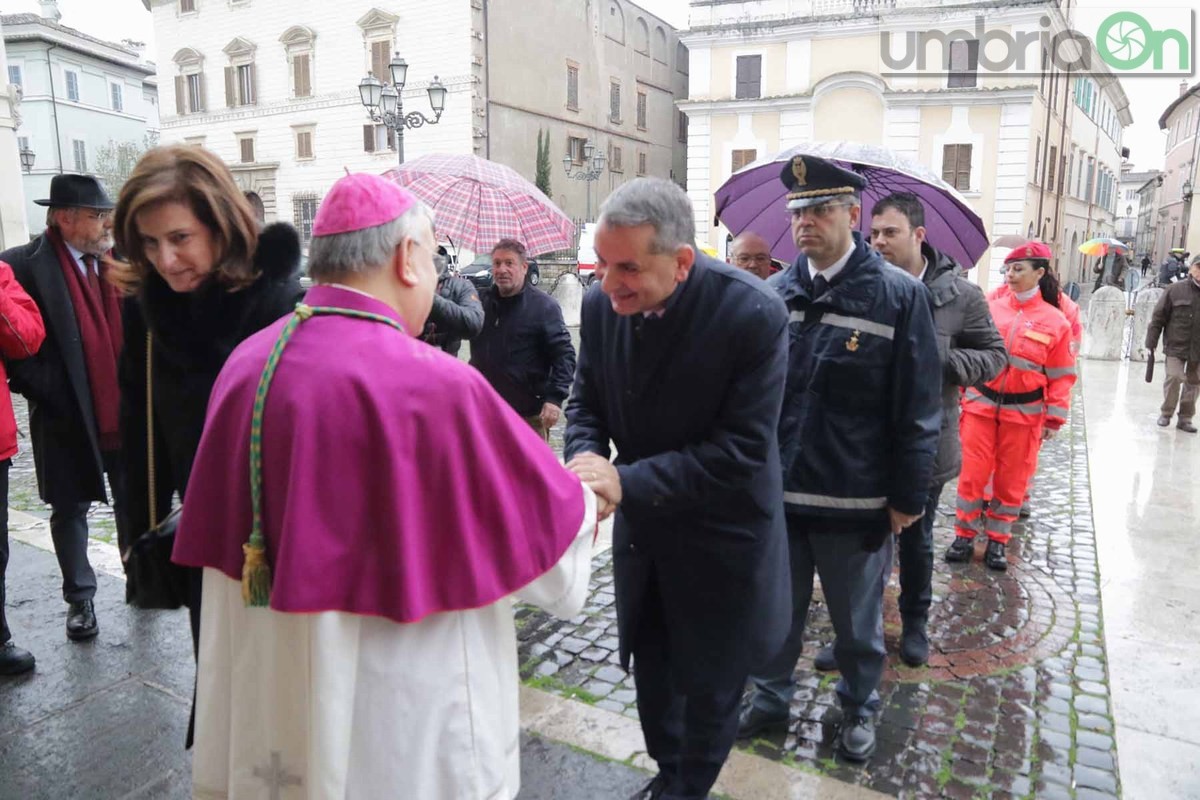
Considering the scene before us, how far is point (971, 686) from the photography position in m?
3.74

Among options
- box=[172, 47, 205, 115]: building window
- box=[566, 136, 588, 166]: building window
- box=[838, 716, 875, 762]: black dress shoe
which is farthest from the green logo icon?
box=[172, 47, 205, 115]: building window

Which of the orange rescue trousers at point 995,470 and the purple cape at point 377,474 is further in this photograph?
the orange rescue trousers at point 995,470

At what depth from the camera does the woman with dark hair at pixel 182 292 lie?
226cm

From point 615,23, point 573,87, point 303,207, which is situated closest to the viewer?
point 303,207

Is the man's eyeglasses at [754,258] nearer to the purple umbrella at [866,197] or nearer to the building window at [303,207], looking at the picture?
the purple umbrella at [866,197]

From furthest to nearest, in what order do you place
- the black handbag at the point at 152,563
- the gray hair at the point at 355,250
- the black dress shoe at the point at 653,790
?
the black dress shoe at the point at 653,790
the black handbag at the point at 152,563
the gray hair at the point at 355,250

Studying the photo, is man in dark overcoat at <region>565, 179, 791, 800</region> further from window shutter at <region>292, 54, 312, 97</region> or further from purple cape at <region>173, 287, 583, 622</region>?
window shutter at <region>292, 54, 312, 97</region>

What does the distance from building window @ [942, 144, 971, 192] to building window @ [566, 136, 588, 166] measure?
49.5ft

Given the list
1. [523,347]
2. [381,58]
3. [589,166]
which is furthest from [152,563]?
[381,58]

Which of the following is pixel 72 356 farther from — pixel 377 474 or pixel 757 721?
pixel 757 721

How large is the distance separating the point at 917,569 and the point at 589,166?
105 ft

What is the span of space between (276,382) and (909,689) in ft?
10.4

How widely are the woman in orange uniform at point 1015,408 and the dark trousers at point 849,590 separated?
2337mm

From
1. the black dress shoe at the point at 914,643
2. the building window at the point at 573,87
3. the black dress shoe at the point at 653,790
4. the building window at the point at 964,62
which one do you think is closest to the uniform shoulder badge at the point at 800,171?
the black dress shoe at the point at 653,790
